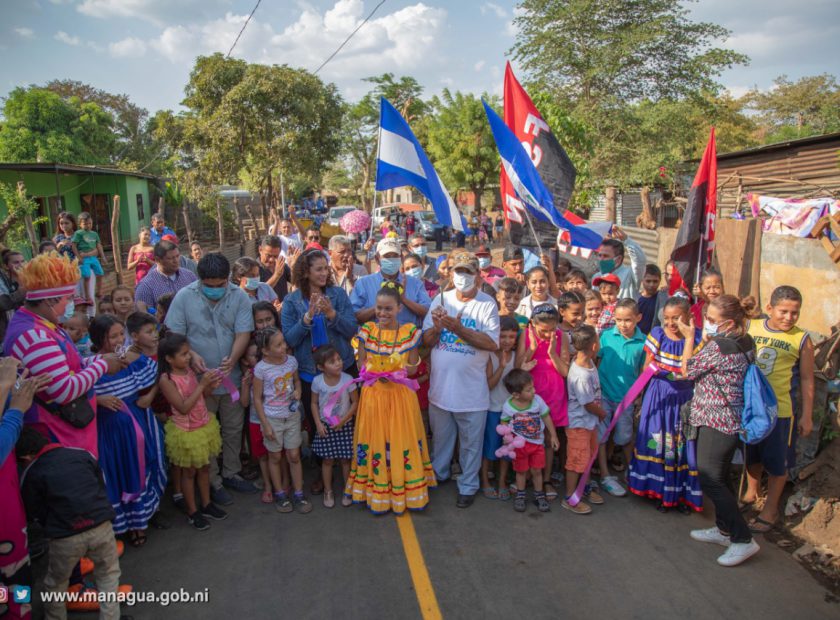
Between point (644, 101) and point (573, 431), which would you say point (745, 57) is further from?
point (573, 431)

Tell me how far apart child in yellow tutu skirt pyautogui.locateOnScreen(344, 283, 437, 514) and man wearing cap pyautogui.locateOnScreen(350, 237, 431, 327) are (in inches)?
19.8

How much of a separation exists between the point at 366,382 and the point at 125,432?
175cm

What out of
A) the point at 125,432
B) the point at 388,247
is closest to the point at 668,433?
the point at 388,247

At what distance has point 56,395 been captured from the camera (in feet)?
10.4

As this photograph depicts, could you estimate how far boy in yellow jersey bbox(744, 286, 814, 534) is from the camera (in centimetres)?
419

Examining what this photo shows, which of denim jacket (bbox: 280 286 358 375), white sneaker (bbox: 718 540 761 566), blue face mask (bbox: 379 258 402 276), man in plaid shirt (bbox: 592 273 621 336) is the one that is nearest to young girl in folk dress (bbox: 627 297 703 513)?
white sneaker (bbox: 718 540 761 566)

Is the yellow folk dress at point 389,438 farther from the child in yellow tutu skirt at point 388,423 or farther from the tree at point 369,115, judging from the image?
the tree at point 369,115

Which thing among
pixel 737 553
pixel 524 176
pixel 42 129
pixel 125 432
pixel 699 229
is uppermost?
pixel 42 129

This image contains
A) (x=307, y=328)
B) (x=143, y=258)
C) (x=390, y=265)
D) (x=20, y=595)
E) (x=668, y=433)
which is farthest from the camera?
(x=143, y=258)

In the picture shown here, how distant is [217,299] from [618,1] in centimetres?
2218

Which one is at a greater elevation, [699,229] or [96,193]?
[96,193]

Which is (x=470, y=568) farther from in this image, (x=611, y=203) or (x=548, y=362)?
(x=611, y=203)

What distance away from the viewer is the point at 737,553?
3.83m

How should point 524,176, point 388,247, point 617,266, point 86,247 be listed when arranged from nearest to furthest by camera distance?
point 388,247 < point 524,176 < point 617,266 < point 86,247
